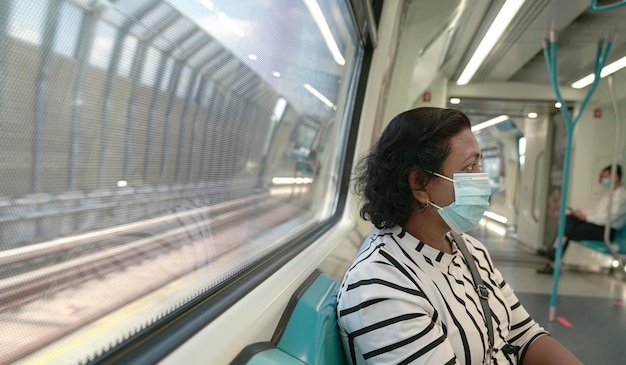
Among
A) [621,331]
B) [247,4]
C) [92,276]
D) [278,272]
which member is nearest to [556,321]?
[621,331]

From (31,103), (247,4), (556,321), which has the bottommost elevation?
(556,321)

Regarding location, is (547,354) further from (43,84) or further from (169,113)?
(43,84)

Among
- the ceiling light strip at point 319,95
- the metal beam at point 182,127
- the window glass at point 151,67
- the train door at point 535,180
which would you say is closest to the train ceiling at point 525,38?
the train door at point 535,180

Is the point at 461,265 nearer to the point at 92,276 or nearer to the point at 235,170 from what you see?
the point at 235,170

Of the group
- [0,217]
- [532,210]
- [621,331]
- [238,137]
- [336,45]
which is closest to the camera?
[0,217]

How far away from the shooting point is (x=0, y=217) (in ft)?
1.97

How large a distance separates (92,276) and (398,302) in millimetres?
717

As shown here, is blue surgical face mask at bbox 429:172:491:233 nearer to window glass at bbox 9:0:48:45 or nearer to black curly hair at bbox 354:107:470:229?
black curly hair at bbox 354:107:470:229

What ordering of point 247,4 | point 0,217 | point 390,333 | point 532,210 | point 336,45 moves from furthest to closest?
point 532,210
point 336,45
point 247,4
point 390,333
point 0,217

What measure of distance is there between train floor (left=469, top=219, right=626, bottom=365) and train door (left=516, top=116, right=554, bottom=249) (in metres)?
0.61

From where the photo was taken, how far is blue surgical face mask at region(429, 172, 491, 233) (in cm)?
147

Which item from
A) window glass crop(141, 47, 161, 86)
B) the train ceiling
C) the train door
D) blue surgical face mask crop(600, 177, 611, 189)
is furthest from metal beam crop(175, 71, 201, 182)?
the train door

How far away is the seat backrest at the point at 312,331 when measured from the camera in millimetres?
1061

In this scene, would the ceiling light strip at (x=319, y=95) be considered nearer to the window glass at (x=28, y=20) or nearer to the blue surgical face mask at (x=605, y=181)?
the window glass at (x=28, y=20)
